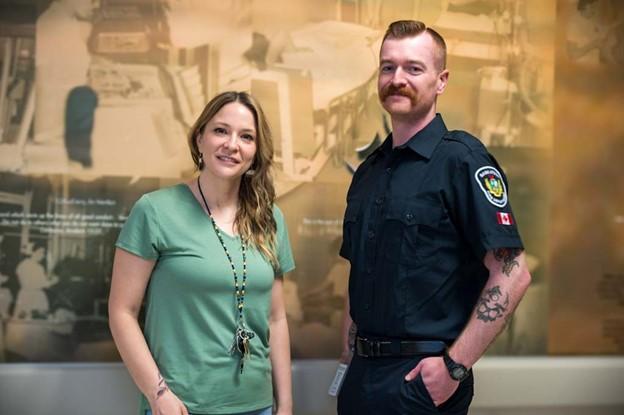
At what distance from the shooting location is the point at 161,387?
189 cm

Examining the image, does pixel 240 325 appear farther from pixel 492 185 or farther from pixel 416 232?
pixel 492 185

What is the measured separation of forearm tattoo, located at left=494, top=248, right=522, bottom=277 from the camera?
1.83 meters

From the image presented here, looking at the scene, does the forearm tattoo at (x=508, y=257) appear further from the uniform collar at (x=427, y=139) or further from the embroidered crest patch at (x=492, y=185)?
the uniform collar at (x=427, y=139)

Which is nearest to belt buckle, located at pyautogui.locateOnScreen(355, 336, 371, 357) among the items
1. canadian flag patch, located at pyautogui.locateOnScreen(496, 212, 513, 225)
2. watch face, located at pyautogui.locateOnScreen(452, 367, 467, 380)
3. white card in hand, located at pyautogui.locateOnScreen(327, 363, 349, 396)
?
white card in hand, located at pyautogui.locateOnScreen(327, 363, 349, 396)

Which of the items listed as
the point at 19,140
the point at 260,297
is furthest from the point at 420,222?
the point at 19,140

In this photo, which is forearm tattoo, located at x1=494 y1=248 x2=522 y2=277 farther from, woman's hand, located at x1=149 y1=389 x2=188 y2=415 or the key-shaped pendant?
woman's hand, located at x1=149 y1=389 x2=188 y2=415

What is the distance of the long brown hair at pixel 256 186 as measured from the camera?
2049mm

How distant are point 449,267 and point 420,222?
0.51ft

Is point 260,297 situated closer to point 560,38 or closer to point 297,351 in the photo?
point 297,351

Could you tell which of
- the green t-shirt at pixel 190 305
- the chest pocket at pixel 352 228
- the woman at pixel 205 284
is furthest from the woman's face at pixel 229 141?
the chest pocket at pixel 352 228

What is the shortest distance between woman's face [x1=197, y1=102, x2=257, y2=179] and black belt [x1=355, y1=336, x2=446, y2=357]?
26.2 inches

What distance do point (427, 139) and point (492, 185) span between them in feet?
0.83

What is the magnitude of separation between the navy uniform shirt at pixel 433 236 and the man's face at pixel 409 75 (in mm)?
112

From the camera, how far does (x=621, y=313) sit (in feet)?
9.20
